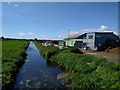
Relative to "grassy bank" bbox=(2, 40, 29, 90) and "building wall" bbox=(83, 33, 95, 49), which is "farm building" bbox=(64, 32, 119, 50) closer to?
"building wall" bbox=(83, 33, 95, 49)

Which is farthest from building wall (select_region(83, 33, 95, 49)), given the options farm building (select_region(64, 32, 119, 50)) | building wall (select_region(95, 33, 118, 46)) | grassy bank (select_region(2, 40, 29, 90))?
grassy bank (select_region(2, 40, 29, 90))

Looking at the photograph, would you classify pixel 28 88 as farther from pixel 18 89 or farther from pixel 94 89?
pixel 94 89

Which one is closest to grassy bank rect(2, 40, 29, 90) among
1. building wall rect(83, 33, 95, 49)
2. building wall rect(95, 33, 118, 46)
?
building wall rect(83, 33, 95, 49)

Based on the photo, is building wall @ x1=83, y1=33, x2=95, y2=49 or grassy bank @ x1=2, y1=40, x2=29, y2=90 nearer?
grassy bank @ x1=2, y1=40, x2=29, y2=90

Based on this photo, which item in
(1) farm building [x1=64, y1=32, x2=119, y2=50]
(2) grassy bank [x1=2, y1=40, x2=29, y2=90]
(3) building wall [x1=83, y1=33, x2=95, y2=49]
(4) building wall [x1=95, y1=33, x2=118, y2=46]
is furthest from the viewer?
(3) building wall [x1=83, y1=33, x2=95, y2=49]

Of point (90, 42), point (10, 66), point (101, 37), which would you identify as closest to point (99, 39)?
point (101, 37)

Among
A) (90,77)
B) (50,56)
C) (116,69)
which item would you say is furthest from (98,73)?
(50,56)

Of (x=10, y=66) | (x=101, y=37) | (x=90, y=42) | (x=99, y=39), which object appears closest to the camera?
(x=10, y=66)

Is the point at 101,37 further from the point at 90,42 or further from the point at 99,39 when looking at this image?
the point at 90,42

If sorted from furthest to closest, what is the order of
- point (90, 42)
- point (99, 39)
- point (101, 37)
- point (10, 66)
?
point (90, 42)
point (101, 37)
point (99, 39)
point (10, 66)

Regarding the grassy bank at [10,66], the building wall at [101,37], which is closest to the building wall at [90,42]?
the building wall at [101,37]

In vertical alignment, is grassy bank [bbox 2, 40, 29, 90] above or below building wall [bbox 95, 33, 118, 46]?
below

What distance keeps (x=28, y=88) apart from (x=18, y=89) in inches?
28.1

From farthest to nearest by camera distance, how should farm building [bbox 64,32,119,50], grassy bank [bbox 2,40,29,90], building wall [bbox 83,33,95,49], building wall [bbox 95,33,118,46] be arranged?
building wall [bbox 83,33,95,49] < building wall [bbox 95,33,118,46] < farm building [bbox 64,32,119,50] < grassy bank [bbox 2,40,29,90]
